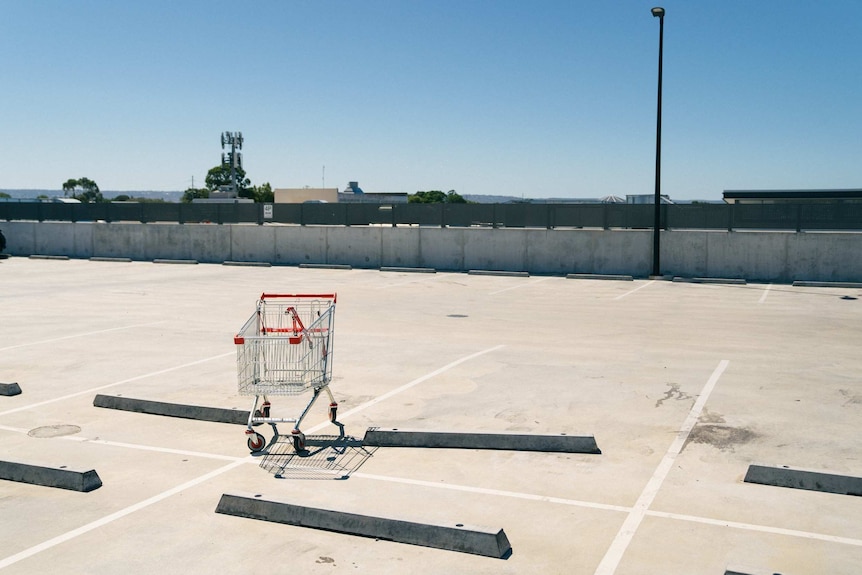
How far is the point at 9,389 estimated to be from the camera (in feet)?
34.3

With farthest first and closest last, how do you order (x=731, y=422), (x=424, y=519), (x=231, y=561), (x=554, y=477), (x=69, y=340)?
(x=69, y=340) → (x=731, y=422) → (x=554, y=477) → (x=424, y=519) → (x=231, y=561)

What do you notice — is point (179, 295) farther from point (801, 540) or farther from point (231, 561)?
point (801, 540)

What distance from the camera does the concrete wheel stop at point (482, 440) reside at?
8125 mm

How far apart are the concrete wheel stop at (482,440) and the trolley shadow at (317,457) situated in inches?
7.4

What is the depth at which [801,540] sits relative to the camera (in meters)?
5.95

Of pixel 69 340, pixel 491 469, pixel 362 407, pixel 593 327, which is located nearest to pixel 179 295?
pixel 69 340

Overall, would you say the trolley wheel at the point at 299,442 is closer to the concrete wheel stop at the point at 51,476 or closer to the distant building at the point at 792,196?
the concrete wheel stop at the point at 51,476

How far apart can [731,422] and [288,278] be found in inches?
802

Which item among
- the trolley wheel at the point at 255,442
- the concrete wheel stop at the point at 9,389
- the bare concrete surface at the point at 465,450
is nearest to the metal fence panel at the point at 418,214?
the bare concrete surface at the point at 465,450

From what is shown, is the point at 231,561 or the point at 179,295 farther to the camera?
the point at 179,295

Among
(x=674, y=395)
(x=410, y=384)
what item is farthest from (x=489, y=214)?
(x=674, y=395)

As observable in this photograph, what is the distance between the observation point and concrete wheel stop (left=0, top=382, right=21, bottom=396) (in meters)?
10.5

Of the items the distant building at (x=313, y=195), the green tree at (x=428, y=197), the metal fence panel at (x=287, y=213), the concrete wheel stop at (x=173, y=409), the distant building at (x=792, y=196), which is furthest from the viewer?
the green tree at (x=428, y=197)

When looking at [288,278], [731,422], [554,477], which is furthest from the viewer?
[288,278]
